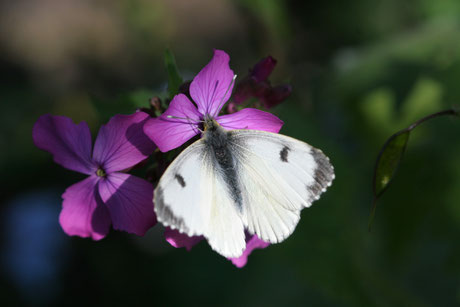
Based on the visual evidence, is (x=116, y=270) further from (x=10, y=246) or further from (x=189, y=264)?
(x=10, y=246)

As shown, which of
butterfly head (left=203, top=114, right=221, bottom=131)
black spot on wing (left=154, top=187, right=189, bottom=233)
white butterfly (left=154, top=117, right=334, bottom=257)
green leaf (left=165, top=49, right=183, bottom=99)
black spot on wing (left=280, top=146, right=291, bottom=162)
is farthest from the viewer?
green leaf (left=165, top=49, right=183, bottom=99)

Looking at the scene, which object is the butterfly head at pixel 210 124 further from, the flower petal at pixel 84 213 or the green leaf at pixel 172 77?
the flower petal at pixel 84 213

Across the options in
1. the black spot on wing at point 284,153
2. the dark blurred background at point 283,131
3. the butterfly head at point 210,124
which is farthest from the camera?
the dark blurred background at point 283,131

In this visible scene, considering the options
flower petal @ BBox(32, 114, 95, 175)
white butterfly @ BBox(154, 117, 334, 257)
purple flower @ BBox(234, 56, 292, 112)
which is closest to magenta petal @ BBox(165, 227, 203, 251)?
white butterfly @ BBox(154, 117, 334, 257)


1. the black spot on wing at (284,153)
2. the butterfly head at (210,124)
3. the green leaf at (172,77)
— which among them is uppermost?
the green leaf at (172,77)

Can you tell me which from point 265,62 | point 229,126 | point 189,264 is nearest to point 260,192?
point 229,126

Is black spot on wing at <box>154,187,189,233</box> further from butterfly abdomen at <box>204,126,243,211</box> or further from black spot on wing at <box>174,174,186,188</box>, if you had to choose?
butterfly abdomen at <box>204,126,243,211</box>

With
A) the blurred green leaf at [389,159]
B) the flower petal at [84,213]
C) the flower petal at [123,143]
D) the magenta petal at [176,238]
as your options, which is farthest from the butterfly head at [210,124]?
the blurred green leaf at [389,159]
